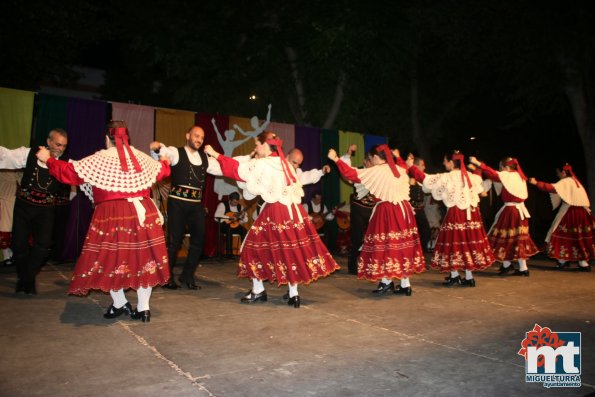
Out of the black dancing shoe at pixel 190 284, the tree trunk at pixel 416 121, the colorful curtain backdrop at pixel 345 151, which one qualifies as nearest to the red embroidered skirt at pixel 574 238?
the colorful curtain backdrop at pixel 345 151

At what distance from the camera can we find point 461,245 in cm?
673

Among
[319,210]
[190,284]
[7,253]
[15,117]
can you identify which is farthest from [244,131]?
[7,253]

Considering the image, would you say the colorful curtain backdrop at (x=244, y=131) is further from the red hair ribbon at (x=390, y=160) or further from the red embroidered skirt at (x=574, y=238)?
the red embroidered skirt at (x=574, y=238)

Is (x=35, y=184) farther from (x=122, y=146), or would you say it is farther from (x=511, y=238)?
(x=511, y=238)

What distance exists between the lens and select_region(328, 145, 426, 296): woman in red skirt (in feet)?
19.2

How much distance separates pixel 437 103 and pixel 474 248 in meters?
14.4

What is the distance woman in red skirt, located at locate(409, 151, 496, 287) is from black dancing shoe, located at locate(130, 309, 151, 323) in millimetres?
3875

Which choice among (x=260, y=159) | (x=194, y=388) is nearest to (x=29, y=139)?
(x=260, y=159)

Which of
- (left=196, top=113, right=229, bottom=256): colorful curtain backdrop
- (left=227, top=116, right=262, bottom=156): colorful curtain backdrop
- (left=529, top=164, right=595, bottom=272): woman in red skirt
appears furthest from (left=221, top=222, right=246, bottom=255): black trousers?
(left=529, top=164, right=595, bottom=272): woman in red skirt

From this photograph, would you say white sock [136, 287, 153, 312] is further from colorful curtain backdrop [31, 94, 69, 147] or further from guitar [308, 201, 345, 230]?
guitar [308, 201, 345, 230]

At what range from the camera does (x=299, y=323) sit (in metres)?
4.48

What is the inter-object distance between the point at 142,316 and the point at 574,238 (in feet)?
24.7

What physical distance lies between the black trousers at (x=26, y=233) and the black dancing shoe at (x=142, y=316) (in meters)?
1.76

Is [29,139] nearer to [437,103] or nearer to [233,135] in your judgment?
[233,135]
